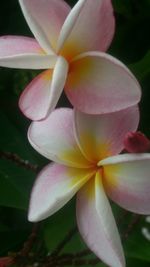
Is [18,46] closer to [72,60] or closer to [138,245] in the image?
[72,60]

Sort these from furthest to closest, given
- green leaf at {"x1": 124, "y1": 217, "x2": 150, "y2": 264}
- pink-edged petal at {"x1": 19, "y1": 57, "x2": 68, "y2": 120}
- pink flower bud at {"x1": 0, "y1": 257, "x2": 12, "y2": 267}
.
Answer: green leaf at {"x1": 124, "y1": 217, "x2": 150, "y2": 264}, pink flower bud at {"x1": 0, "y1": 257, "x2": 12, "y2": 267}, pink-edged petal at {"x1": 19, "y1": 57, "x2": 68, "y2": 120}

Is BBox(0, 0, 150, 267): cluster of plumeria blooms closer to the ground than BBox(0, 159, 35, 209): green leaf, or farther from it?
farther from it

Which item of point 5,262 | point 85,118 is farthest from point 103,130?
point 5,262

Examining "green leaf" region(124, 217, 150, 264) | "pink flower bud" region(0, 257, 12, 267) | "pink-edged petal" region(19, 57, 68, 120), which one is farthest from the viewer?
"green leaf" region(124, 217, 150, 264)

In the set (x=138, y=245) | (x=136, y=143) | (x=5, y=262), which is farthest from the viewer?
(x=138, y=245)

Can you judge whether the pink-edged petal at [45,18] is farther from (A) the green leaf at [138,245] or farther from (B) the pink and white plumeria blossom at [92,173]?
(A) the green leaf at [138,245]

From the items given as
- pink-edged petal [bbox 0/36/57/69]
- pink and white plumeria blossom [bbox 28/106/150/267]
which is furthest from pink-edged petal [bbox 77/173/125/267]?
pink-edged petal [bbox 0/36/57/69]

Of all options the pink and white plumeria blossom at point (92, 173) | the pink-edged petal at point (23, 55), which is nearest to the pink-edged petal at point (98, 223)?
the pink and white plumeria blossom at point (92, 173)

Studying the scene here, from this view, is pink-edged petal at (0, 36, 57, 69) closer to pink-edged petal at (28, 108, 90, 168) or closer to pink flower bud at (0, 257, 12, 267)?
pink-edged petal at (28, 108, 90, 168)
